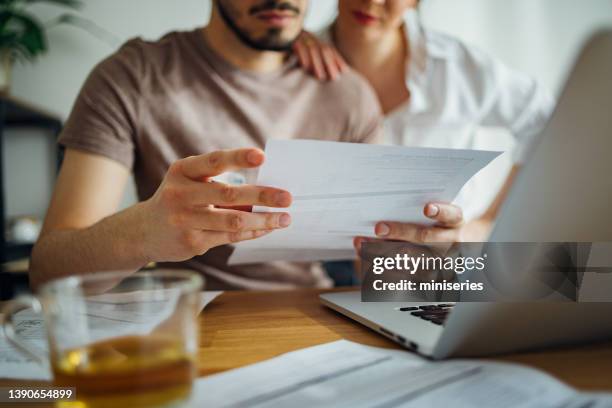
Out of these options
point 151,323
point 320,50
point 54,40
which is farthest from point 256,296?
point 54,40

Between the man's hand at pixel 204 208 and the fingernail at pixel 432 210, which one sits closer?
the man's hand at pixel 204 208

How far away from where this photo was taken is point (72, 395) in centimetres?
30

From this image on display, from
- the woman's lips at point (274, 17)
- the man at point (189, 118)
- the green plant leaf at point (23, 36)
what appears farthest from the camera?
the green plant leaf at point (23, 36)

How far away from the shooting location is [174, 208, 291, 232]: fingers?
0.58 metres

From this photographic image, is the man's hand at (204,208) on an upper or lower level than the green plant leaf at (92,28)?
lower

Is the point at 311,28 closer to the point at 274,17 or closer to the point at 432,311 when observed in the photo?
the point at 274,17

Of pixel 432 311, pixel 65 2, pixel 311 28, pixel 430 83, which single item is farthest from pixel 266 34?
pixel 65 2

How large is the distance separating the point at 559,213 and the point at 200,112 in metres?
0.86

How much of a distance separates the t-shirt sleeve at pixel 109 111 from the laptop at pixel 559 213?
72cm

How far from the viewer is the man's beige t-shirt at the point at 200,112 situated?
101 cm

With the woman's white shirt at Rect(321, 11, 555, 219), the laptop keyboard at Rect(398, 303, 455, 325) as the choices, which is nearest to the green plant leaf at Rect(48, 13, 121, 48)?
the woman's white shirt at Rect(321, 11, 555, 219)

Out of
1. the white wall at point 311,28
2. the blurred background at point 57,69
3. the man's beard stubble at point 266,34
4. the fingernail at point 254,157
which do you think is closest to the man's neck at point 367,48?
the man's beard stubble at point 266,34

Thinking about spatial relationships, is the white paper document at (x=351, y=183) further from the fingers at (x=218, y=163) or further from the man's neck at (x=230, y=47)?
the man's neck at (x=230, y=47)

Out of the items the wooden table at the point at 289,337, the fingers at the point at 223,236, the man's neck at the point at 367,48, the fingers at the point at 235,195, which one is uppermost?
the man's neck at the point at 367,48
